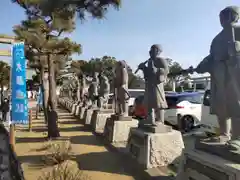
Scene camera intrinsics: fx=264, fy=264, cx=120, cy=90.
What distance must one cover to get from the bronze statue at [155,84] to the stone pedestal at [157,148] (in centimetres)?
34

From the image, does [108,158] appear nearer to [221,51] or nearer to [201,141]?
[201,141]

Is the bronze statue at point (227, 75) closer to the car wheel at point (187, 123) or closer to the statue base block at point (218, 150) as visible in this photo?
the statue base block at point (218, 150)

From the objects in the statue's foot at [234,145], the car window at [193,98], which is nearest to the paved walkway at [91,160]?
the statue's foot at [234,145]

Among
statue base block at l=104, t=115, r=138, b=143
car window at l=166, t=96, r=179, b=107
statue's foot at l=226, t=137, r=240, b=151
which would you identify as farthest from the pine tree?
statue's foot at l=226, t=137, r=240, b=151

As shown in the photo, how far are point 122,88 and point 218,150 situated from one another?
16.6ft

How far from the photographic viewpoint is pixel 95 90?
1307cm

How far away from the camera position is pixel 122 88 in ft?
27.0

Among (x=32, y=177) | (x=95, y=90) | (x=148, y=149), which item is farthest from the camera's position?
(x=95, y=90)

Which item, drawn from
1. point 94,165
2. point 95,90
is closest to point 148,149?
point 94,165

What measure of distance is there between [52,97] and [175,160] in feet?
15.6

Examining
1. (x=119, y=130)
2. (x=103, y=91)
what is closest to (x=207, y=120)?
(x=119, y=130)

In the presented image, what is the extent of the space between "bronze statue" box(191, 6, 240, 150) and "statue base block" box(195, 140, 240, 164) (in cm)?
9

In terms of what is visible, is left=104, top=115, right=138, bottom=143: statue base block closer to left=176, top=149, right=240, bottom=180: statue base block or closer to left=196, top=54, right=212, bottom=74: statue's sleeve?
left=176, top=149, right=240, bottom=180: statue base block

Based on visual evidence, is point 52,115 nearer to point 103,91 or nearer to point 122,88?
point 122,88
